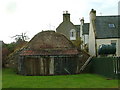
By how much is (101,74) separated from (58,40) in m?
10.7

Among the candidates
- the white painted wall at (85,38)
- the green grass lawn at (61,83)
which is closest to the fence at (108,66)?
the green grass lawn at (61,83)

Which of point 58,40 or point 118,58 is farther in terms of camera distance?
point 58,40

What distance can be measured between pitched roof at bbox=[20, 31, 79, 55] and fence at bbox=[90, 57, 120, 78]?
4.69m

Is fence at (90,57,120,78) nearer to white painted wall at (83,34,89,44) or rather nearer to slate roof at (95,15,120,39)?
slate roof at (95,15,120,39)

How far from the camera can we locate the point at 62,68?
36531 millimetres

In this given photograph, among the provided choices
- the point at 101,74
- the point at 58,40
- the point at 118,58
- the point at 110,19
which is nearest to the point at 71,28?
the point at 110,19

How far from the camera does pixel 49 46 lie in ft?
126

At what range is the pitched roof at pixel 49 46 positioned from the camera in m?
37.1

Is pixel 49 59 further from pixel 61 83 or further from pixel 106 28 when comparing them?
pixel 106 28

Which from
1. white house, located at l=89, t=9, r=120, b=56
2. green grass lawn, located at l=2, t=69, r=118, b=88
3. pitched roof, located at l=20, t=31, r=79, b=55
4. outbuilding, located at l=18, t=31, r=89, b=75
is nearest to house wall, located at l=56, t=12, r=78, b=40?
white house, located at l=89, t=9, r=120, b=56

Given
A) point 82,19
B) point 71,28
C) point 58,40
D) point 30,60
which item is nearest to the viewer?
point 30,60

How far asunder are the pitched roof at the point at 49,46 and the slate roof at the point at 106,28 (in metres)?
6.26

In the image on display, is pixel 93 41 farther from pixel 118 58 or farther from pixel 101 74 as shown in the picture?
pixel 118 58

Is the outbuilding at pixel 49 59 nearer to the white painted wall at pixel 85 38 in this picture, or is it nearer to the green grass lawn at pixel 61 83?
the green grass lawn at pixel 61 83
